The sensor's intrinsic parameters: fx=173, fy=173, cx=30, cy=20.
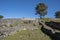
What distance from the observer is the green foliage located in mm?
75094

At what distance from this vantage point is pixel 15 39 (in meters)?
22.4

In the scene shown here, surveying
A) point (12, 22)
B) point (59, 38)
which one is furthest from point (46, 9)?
point (59, 38)

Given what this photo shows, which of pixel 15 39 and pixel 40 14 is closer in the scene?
pixel 15 39

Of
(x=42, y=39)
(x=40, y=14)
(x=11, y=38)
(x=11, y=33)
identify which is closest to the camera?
(x=42, y=39)

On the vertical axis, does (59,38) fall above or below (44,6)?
below

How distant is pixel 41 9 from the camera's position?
76.5 metres

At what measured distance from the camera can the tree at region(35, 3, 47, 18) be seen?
246ft

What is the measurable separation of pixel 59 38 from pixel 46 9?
58.0 metres

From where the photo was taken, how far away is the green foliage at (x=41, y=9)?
2956 inches

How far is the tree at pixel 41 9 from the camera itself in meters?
75.1

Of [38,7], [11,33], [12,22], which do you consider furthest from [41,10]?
[11,33]

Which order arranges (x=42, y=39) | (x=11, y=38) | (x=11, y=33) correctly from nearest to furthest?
(x=42, y=39) → (x=11, y=38) → (x=11, y=33)

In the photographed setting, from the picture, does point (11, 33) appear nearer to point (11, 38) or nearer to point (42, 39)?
point (11, 38)

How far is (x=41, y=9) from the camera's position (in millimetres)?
76500
